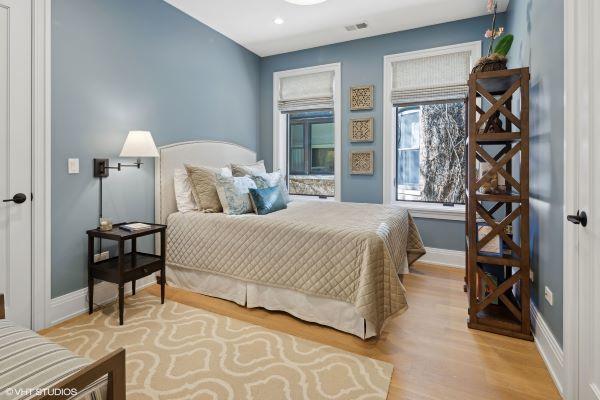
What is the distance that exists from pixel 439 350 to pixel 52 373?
6.68 feet

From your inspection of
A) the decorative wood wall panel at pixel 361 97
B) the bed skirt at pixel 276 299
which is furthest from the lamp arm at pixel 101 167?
the decorative wood wall panel at pixel 361 97

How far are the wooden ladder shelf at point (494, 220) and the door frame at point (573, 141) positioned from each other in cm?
60

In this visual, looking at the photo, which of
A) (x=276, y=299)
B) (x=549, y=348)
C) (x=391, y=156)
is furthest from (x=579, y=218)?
(x=391, y=156)

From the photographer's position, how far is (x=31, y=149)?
2.20m

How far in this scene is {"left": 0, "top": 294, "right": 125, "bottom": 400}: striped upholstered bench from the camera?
2.71ft

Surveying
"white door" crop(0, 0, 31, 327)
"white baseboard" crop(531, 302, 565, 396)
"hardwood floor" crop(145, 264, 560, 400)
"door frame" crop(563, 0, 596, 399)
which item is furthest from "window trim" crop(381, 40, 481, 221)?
"white door" crop(0, 0, 31, 327)

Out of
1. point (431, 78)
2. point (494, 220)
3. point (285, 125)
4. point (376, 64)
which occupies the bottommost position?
point (494, 220)

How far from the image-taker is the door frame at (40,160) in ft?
7.21

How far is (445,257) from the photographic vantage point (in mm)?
3844

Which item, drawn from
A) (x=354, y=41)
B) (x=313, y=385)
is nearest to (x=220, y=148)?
(x=354, y=41)

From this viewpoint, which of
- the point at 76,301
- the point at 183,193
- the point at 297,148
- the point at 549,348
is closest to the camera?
the point at 549,348

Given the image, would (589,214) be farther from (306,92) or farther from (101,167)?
(306,92)

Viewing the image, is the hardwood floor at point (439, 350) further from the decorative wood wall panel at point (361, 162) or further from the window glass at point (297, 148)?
the window glass at point (297, 148)

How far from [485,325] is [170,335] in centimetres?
225
